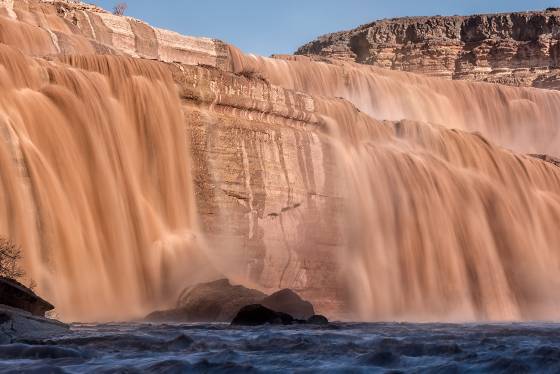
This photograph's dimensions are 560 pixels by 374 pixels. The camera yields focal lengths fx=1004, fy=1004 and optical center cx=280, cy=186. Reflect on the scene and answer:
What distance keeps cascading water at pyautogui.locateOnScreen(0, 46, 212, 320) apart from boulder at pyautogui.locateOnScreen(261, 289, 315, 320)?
2.06 metres

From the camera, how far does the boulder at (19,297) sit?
406 inches

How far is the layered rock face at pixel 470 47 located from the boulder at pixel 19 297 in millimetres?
42772

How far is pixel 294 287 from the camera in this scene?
20.4 metres

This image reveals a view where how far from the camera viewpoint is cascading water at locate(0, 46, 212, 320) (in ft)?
48.2

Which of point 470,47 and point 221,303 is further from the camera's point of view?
point 470,47

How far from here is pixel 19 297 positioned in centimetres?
1058

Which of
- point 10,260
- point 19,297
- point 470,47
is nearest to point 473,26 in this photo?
point 470,47

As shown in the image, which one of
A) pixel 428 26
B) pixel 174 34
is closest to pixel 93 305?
pixel 174 34

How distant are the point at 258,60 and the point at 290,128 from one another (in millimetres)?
13389

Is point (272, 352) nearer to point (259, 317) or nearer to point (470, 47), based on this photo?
point (259, 317)

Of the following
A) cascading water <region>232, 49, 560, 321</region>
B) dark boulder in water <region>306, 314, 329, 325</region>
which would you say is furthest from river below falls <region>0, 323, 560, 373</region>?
cascading water <region>232, 49, 560, 321</region>

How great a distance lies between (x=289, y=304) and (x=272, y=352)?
686 centimetres

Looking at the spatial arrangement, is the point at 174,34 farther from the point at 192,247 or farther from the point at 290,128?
the point at 192,247

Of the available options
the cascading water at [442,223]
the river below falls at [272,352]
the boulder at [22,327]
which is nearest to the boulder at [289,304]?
the river below falls at [272,352]
